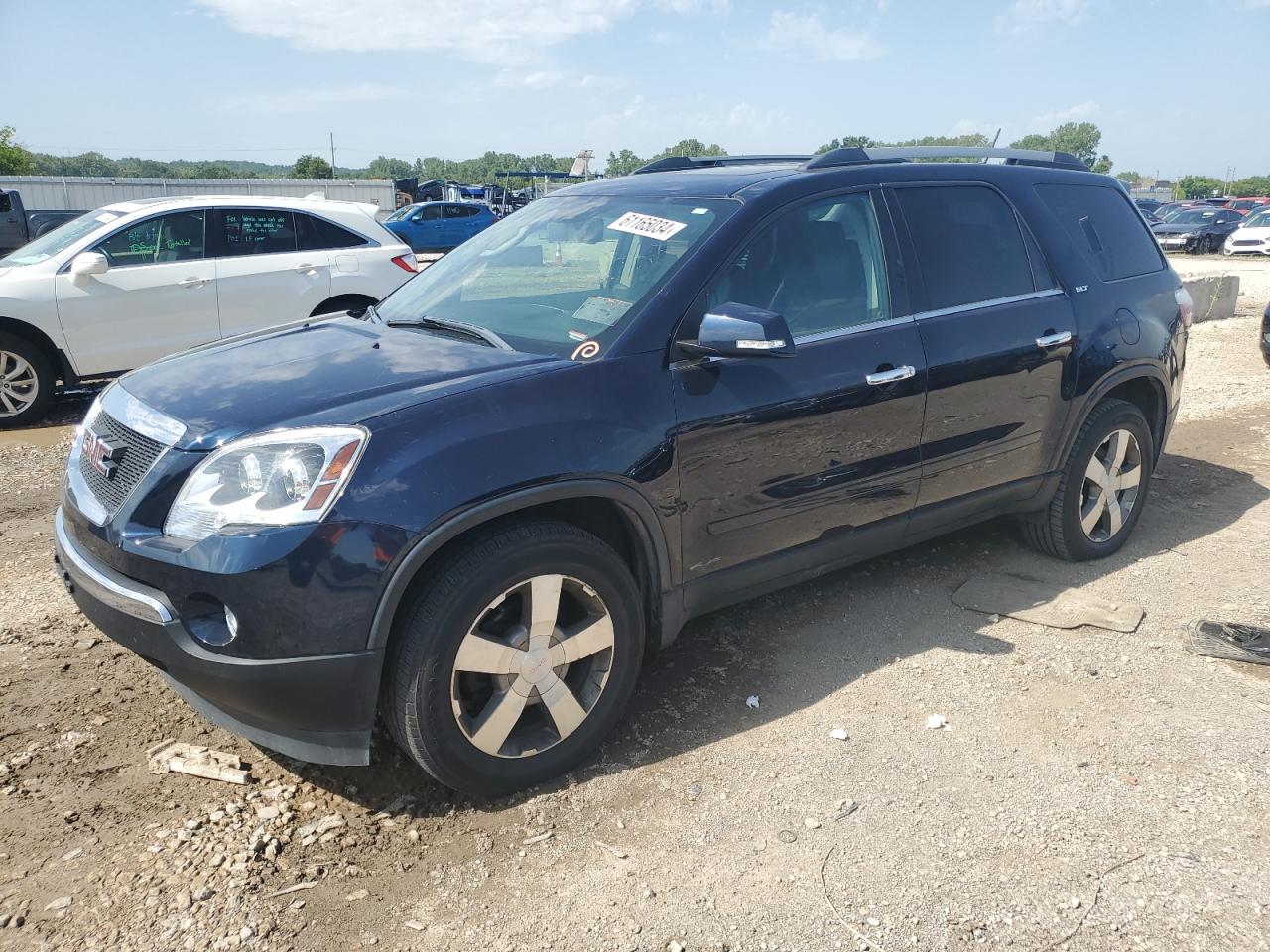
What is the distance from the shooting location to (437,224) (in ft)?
93.5

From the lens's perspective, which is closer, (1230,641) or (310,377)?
(310,377)

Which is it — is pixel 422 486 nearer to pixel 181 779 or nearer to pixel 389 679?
pixel 389 679

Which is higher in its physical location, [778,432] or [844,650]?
[778,432]

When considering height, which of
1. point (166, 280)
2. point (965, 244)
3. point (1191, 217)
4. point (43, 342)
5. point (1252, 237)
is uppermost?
point (1191, 217)

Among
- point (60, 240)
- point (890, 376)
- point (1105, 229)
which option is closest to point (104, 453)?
point (890, 376)

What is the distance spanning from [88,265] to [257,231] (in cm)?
137

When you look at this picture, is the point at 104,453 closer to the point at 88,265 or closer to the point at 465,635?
the point at 465,635

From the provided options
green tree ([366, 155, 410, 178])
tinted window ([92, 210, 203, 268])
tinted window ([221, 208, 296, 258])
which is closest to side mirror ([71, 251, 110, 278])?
tinted window ([92, 210, 203, 268])

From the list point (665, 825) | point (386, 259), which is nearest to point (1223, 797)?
point (665, 825)

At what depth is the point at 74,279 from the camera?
749 cm

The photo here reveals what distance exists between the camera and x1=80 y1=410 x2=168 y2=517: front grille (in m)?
2.76

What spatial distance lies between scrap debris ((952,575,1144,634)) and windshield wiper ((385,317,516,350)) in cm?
248

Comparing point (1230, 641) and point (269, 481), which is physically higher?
point (269, 481)

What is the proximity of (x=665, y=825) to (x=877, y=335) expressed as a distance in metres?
1.95
